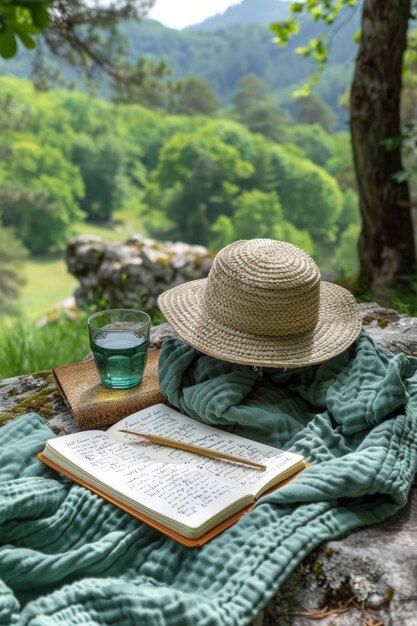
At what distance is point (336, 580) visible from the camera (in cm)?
103

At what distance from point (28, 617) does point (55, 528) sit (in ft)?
0.66

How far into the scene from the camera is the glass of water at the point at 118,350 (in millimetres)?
1519

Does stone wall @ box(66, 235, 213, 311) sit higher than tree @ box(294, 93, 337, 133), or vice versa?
tree @ box(294, 93, 337, 133)

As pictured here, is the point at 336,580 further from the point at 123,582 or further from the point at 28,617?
the point at 28,617

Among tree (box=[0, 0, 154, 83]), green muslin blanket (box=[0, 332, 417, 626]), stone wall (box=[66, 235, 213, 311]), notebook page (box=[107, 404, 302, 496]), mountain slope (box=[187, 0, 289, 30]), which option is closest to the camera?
green muslin blanket (box=[0, 332, 417, 626])

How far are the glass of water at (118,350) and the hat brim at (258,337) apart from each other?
93mm

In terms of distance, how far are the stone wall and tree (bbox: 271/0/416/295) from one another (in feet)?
4.62

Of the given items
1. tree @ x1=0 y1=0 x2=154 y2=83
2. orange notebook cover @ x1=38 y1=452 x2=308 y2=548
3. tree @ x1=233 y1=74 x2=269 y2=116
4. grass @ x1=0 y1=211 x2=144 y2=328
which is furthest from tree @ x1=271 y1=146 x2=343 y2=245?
orange notebook cover @ x1=38 y1=452 x2=308 y2=548

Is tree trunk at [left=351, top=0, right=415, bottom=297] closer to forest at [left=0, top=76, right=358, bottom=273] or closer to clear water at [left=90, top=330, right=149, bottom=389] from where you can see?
clear water at [left=90, top=330, right=149, bottom=389]

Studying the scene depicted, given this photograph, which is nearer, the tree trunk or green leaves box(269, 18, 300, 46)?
the tree trunk

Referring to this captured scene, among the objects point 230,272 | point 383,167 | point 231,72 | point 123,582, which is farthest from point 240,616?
point 231,72

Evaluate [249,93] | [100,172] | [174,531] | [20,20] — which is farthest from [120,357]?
[249,93]

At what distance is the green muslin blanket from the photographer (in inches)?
36.8

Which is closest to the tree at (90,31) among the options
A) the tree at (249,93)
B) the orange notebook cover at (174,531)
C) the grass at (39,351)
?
the grass at (39,351)
